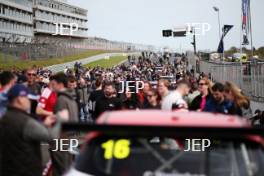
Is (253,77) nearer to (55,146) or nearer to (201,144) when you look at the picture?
(55,146)

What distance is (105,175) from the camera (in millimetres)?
4426

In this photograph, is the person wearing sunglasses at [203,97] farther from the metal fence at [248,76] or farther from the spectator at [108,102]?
the metal fence at [248,76]

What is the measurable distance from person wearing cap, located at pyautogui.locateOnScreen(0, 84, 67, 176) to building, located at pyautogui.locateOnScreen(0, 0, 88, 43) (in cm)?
8875

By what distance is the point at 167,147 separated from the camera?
14.6 feet

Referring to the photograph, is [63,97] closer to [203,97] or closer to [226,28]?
[203,97]

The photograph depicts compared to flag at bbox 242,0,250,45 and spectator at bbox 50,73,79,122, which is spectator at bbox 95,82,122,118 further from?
flag at bbox 242,0,250,45

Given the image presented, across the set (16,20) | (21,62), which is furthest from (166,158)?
(16,20)

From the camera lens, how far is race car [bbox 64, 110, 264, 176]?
4.17 m

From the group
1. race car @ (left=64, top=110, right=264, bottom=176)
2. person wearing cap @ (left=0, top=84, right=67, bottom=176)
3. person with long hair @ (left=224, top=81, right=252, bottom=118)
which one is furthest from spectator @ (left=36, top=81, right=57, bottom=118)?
race car @ (left=64, top=110, right=264, bottom=176)

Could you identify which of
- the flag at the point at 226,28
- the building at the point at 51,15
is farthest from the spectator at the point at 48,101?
the building at the point at 51,15

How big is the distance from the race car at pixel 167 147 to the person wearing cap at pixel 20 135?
5.04ft

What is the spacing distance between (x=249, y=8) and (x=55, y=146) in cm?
2980

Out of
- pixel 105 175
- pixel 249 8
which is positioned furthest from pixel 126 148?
pixel 249 8

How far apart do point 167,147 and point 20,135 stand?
6.96 ft
